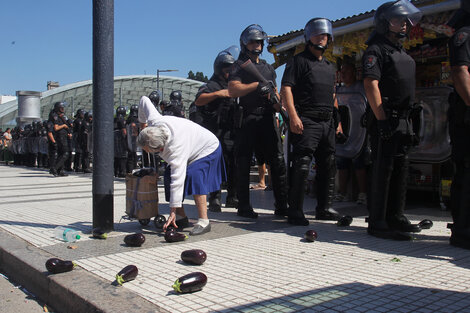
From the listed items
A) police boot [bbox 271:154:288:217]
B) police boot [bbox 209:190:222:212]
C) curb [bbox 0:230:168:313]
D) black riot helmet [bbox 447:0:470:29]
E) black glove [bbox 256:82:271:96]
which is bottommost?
curb [bbox 0:230:168:313]

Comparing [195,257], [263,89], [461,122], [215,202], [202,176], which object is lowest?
[195,257]

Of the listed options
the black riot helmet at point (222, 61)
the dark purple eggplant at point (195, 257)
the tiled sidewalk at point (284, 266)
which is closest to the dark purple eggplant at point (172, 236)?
the tiled sidewalk at point (284, 266)

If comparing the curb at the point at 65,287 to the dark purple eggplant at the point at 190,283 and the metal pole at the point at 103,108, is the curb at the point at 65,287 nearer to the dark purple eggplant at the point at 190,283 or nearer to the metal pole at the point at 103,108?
the dark purple eggplant at the point at 190,283

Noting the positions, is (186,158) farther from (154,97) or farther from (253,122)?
(154,97)

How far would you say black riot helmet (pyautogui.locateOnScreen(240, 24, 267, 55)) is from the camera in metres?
5.48

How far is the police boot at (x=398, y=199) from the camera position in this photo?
4531 mm

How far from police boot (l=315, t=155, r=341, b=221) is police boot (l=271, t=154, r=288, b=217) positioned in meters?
0.44

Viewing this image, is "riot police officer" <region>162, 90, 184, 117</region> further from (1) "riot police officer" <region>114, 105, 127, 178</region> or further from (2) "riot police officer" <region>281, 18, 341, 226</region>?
(2) "riot police officer" <region>281, 18, 341, 226</region>

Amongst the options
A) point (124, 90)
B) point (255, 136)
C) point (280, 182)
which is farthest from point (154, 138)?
point (124, 90)

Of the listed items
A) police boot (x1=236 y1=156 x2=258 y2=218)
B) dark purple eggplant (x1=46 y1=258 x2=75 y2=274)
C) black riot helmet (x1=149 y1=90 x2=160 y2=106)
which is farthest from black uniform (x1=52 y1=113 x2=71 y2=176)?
dark purple eggplant (x1=46 y1=258 x2=75 y2=274)

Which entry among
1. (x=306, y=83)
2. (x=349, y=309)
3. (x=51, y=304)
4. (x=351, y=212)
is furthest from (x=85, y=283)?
(x=351, y=212)

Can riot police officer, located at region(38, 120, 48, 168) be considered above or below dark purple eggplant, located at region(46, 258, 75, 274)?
above

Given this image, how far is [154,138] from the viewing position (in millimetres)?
4102

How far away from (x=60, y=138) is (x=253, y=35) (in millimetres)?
10269
